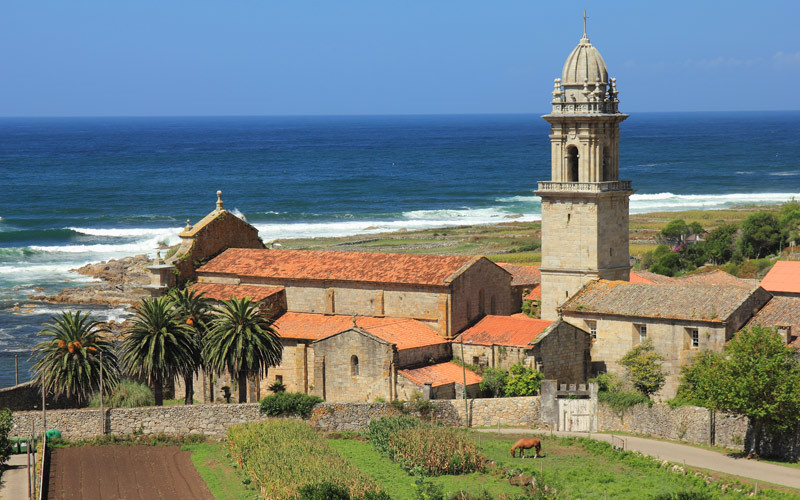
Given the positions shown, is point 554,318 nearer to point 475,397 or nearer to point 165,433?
point 475,397

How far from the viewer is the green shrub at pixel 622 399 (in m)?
47.3

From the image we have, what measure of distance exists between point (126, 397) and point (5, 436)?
788 centimetres

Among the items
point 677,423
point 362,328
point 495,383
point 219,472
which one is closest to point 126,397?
point 219,472

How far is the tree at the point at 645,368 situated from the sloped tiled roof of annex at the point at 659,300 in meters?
1.47

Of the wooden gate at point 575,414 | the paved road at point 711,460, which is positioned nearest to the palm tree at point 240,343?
the wooden gate at point 575,414

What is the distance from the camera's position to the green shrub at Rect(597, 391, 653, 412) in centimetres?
4729

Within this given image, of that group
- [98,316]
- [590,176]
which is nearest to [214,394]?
[590,176]

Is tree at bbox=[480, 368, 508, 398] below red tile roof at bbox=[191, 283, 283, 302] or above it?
below

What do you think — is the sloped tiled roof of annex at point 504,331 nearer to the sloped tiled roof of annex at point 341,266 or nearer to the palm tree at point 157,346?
the sloped tiled roof of annex at point 341,266

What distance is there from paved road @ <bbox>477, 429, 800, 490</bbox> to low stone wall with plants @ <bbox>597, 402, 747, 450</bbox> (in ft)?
2.20

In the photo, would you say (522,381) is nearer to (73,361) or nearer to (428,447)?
(428,447)

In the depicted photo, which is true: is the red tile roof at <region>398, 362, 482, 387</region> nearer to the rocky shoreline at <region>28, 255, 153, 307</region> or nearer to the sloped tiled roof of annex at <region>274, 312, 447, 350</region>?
the sloped tiled roof of annex at <region>274, 312, 447, 350</region>

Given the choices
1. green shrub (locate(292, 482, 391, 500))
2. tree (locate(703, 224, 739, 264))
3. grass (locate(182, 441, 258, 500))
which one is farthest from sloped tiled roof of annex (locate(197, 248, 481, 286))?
tree (locate(703, 224, 739, 264))

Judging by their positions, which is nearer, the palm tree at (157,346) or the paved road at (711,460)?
the paved road at (711,460)
